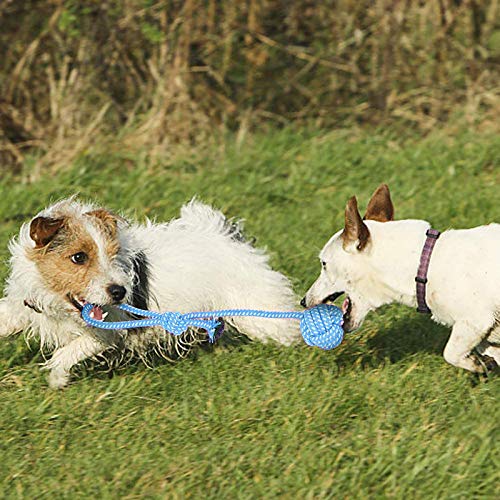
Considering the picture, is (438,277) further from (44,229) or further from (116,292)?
(44,229)

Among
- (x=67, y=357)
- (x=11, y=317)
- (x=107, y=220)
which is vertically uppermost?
(x=107, y=220)

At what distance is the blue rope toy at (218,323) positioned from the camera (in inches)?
201

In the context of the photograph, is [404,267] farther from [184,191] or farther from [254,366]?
[184,191]

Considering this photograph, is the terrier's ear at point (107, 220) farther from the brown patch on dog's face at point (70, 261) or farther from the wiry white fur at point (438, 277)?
the wiry white fur at point (438, 277)

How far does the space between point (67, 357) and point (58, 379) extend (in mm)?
133

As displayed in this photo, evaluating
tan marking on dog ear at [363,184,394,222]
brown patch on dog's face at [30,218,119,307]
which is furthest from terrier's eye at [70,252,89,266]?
tan marking on dog ear at [363,184,394,222]

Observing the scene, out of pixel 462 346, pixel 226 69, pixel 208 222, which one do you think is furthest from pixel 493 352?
pixel 226 69

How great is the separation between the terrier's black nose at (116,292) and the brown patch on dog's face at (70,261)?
107 millimetres

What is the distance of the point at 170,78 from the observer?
10.1 metres

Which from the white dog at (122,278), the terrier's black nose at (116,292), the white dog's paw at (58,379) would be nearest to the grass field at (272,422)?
the white dog's paw at (58,379)

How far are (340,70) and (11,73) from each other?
12.6 ft

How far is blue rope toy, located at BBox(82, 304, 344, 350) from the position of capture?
5098 millimetres

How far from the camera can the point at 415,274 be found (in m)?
4.90

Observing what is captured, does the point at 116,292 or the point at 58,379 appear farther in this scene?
the point at 58,379
